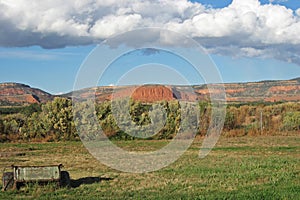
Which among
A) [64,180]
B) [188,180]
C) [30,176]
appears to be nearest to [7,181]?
[30,176]

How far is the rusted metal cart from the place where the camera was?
1479 centimetres

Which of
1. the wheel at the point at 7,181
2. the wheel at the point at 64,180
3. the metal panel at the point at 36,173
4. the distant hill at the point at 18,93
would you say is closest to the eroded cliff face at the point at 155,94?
the wheel at the point at 64,180

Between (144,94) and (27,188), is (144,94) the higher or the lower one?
the higher one

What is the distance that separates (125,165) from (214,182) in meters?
6.06

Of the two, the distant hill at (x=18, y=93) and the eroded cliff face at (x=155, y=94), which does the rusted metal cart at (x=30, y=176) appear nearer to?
the eroded cliff face at (x=155, y=94)

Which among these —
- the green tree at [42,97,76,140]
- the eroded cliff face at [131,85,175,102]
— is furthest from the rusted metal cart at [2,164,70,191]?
the green tree at [42,97,76,140]

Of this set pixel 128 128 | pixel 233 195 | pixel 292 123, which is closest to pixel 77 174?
pixel 233 195

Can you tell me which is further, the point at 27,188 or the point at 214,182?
the point at 214,182

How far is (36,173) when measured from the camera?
1491 centimetres

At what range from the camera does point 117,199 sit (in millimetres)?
13258

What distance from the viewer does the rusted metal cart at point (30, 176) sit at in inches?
582

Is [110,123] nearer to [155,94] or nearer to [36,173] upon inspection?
[155,94]

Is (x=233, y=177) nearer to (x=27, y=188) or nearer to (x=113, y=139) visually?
(x=27, y=188)

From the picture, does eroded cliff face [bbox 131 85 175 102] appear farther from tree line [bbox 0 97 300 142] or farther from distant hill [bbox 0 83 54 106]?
distant hill [bbox 0 83 54 106]
